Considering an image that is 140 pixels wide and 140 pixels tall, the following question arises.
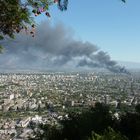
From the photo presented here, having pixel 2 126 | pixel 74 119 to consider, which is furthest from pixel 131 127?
pixel 2 126

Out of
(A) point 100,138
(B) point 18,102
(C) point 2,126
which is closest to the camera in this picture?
(A) point 100,138

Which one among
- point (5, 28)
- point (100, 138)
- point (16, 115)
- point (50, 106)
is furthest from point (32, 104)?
point (5, 28)

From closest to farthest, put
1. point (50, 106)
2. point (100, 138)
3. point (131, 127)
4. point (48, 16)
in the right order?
point (48, 16), point (100, 138), point (131, 127), point (50, 106)

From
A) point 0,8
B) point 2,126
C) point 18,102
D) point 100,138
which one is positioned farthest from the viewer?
point 18,102

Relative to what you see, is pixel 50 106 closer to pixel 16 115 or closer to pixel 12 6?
pixel 16 115

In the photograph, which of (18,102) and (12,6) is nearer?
(12,6)

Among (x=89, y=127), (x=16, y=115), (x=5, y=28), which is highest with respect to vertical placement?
(x=5, y=28)

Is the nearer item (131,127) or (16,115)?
(131,127)

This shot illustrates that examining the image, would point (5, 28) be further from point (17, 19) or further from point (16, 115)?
point (16, 115)

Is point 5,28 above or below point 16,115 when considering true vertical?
above
